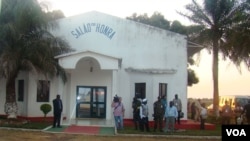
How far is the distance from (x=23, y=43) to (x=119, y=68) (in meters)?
5.76

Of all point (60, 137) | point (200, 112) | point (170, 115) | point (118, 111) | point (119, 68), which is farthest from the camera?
point (119, 68)

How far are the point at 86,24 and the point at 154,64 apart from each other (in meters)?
4.60

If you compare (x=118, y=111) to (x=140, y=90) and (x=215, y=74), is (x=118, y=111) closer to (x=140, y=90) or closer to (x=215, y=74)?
(x=140, y=90)

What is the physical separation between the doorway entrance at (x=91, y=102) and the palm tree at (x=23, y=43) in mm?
3275

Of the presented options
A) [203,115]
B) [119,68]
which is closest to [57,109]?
[119,68]

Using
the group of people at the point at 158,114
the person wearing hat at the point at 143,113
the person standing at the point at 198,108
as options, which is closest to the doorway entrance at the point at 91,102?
the group of people at the point at 158,114

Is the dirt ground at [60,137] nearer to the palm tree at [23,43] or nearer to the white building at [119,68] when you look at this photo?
the palm tree at [23,43]

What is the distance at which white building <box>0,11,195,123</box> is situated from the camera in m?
23.8

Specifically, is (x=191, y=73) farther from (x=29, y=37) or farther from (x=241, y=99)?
(x=29, y=37)

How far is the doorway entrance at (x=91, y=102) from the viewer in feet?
79.5

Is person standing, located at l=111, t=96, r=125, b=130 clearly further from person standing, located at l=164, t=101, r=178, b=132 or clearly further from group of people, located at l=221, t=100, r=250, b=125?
group of people, located at l=221, t=100, r=250, b=125

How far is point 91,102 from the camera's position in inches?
957

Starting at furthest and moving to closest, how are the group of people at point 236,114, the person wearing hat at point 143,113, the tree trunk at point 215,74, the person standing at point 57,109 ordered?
the tree trunk at point 215,74 → the group of people at point 236,114 → the person standing at point 57,109 → the person wearing hat at point 143,113

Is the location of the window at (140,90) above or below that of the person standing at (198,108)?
above
